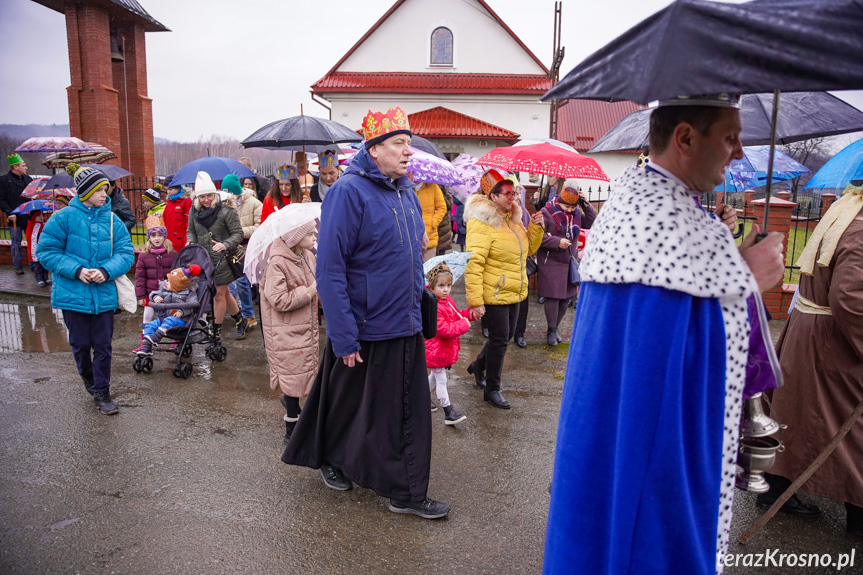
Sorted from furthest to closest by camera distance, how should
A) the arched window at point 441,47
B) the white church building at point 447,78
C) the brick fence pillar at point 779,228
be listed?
the arched window at point 441,47 < the white church building at point 447,78 < the brick fence pillar at point 779,228

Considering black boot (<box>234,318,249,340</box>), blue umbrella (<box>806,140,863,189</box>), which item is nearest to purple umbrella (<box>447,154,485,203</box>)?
black boot (<box>234,318,249,340</box>)

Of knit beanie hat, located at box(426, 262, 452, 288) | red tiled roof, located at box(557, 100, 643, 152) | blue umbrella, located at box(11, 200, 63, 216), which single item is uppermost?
red tiled roof, located at box(557, 100, 643, 152)

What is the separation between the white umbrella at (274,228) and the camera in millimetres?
4496

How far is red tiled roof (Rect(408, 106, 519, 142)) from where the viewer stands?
24.9 metres

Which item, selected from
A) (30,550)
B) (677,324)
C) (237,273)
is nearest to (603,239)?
(677,324)

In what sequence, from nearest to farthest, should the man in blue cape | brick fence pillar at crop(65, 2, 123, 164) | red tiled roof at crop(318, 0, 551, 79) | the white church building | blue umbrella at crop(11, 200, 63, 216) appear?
the man in blue cape → blue umbrella at crop(11, 200, 63, 216) → brick fence pillar at crop(65, 2, 123, 164) → the white church building → red tiled roof at crop(318, 0, 551, 79)

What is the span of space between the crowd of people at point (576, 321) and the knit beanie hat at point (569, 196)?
2.3 inches

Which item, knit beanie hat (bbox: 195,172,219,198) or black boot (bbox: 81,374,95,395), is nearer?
black boot (bbox: 81,374,95,395)

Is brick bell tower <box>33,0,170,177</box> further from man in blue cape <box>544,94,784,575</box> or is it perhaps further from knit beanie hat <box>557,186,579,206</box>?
man in blue cape <box>544,94,784,575</box>

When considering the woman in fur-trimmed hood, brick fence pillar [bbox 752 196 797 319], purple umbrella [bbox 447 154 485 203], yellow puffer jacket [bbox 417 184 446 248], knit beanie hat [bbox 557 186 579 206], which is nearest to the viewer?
the woman in fur-trimmed hood

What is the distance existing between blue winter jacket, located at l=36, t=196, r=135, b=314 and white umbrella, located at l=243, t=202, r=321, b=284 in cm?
112

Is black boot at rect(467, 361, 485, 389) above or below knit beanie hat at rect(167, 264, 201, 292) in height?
below

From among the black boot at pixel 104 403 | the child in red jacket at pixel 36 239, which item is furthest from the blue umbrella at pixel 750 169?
the child in red jacket at pixel 36 239

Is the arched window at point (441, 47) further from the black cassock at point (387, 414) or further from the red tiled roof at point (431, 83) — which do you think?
the black cassock at point (387, 414)
